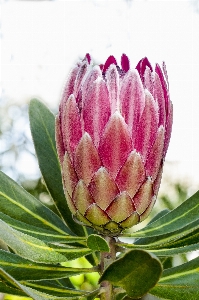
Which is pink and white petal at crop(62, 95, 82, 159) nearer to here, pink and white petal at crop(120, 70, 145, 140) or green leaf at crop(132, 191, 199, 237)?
pink and white petal at crop(120, 70, 145, 140)

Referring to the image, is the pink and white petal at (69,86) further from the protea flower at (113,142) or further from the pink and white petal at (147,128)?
the pink and white petal at (147,128)

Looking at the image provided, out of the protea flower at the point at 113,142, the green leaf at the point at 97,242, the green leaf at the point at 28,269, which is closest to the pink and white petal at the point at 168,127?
the protea flower at the point at 113,142

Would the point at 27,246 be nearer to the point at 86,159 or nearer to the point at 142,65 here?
the point at 86,159

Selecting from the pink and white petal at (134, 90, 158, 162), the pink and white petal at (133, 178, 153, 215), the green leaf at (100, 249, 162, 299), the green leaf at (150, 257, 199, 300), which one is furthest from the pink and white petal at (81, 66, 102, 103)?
the green leaf at (150, 257, 199, 300)

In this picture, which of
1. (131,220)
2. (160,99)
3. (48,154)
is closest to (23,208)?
(48,154)

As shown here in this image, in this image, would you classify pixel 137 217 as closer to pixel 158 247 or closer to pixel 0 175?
pixel 158 247
